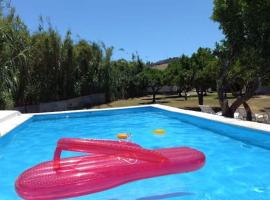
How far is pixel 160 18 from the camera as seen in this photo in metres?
21.1

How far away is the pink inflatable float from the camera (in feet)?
12.6

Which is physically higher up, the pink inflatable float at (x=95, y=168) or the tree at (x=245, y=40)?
the tree at (x=245, y=40)

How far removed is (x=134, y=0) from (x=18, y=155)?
12.7m

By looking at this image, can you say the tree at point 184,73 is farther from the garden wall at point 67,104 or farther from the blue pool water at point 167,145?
the blue pool water at point 167,145

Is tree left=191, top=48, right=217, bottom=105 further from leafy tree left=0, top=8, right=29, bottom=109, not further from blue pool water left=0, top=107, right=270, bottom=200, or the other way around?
leafy tree left=0, top=8, right=29, bottom=109

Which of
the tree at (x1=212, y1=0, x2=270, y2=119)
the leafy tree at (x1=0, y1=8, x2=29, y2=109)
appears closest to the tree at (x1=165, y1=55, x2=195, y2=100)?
the tree at (x1=212, y1=0, x2=270, y2=119)

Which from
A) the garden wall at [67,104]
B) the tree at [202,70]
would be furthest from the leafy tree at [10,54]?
the tree at [202,70]

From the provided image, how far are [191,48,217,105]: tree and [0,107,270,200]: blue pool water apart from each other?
4.39 m

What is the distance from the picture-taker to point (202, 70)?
1827 cm

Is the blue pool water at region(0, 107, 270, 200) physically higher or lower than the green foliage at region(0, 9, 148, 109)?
lower

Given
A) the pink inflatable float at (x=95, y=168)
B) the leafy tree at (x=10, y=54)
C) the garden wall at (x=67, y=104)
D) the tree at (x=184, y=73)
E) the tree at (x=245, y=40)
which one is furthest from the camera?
the tree at (x=184, y=73)

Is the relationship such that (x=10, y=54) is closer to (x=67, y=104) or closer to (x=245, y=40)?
(x=67, y=104)

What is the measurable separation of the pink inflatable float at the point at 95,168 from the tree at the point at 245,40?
19.7 feet

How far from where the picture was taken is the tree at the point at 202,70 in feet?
55.8
